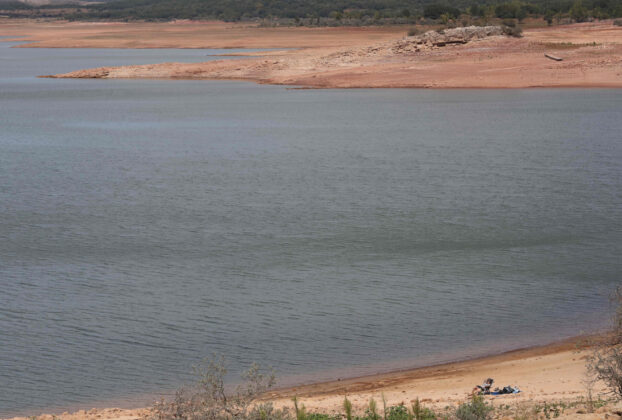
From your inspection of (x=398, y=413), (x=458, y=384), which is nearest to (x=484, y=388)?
(x=458, y=384)

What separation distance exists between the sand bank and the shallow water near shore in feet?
1.28

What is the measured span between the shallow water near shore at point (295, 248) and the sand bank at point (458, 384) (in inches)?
15.4

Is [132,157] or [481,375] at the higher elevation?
[481,375]

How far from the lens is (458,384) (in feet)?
31.1

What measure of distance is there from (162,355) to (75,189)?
36.4ft

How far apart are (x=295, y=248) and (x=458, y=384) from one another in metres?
6.32

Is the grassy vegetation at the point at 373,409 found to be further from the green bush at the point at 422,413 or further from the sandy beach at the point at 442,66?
the sandy beach at the point at 442,66

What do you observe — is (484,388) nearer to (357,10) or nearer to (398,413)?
(398,413)

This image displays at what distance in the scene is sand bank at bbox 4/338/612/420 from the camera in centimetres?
855

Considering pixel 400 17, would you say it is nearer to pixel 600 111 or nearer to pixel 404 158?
pixel 600 111

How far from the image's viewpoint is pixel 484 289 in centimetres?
1319

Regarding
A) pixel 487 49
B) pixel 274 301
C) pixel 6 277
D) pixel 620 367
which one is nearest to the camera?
pixel 620 367

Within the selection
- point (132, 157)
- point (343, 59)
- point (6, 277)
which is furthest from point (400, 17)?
point (6, 277)

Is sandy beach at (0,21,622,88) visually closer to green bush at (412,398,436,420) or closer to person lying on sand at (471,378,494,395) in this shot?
person lying on sand at (471,378,494,395)
